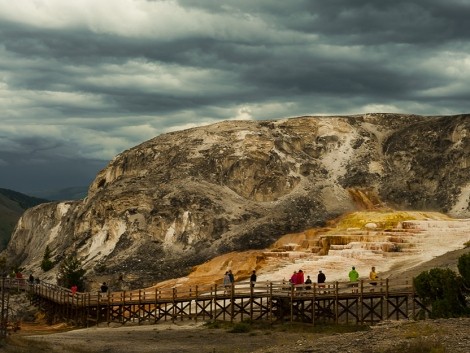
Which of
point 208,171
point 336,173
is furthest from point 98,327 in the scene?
point 336,173

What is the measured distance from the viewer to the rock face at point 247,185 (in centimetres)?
9000

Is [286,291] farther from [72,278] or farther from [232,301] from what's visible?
[72,278]

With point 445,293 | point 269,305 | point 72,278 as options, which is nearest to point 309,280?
point 269,305

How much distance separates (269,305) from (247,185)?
52111 mm

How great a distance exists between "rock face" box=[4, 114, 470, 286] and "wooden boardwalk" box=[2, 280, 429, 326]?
19.2m

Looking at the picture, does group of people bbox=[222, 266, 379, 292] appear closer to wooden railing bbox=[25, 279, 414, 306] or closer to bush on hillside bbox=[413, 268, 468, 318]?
wooden railing bbox=[25, 279, 414, 306]

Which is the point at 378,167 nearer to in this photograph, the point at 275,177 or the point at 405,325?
the point at 275,177

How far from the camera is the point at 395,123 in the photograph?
12100 centimetres

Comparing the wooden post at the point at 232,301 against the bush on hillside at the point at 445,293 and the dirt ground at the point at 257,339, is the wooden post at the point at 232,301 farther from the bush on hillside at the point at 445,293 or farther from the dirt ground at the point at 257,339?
the bush on hillside at the point at 445,293

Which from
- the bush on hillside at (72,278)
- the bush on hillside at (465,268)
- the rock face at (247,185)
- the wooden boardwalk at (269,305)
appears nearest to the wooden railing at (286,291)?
the wooden boardwalk at (269,305)

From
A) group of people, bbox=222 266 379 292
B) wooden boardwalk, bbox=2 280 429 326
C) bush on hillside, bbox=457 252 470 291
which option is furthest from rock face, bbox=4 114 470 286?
bush on hillside, bbox=457 252 470 291

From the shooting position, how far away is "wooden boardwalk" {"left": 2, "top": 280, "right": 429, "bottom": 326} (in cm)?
4753

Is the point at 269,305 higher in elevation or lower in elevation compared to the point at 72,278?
lower

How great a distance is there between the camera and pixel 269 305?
50875 mm
